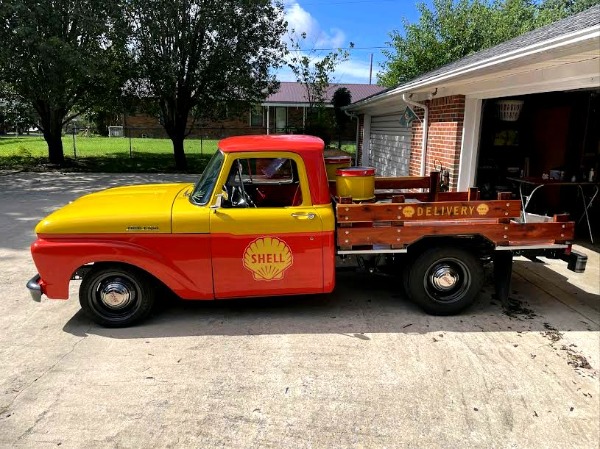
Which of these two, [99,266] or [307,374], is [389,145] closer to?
[99,266]

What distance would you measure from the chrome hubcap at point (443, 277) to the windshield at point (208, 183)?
7.60ft

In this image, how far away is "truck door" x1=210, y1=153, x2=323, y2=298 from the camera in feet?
14.0

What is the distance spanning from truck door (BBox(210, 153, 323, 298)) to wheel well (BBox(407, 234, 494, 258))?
102cm

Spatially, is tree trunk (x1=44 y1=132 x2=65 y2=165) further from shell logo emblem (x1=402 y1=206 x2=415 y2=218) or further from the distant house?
shell logo emblem (x1=402 y1=206 x2=415 y2=218)

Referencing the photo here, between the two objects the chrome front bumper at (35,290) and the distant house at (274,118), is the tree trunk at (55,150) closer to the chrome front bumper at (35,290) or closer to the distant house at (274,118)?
the distant house at (274,118)

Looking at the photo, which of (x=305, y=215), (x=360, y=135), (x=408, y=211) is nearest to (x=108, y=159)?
(x=360, y=135)

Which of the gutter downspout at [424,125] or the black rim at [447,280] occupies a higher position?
the gutter downspout at [424,125]

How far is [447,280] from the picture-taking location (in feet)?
15.2

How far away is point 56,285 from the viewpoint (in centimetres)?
424

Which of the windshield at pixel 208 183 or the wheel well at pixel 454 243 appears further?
the wheel well at pixel 454 243

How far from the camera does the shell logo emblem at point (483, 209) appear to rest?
14.7 ft

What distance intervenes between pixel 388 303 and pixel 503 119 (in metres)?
5.44

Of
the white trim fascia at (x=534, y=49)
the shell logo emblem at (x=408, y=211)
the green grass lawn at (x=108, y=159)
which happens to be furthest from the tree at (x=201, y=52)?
the shell logo emblem at (x=408, y=211)

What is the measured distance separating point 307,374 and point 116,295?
6.48 ft
